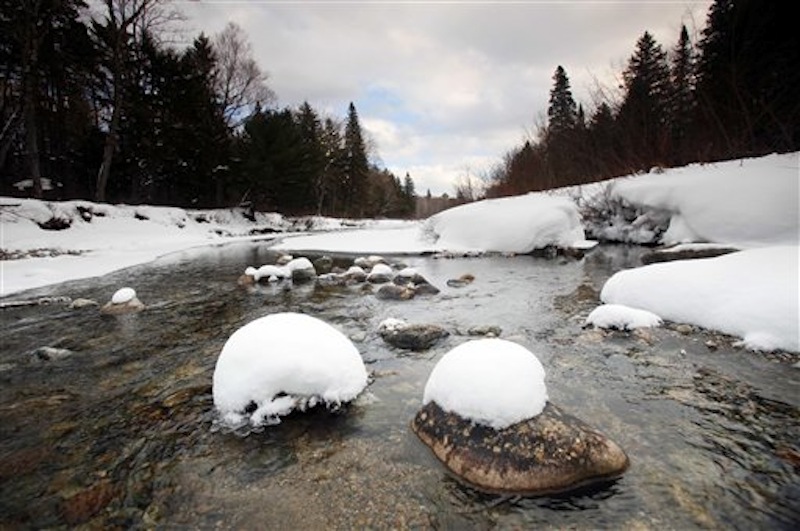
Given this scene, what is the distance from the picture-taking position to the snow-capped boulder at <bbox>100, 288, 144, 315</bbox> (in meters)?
5.98

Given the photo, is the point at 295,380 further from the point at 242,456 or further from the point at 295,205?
the point at 295,205

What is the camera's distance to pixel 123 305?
6082 mm

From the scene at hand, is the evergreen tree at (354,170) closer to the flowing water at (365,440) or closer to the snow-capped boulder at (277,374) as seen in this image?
the flowing water at (365,440)

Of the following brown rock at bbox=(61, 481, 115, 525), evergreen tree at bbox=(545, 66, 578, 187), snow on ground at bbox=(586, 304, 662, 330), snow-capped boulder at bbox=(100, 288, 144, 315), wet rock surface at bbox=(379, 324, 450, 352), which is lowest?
brown rock at bbox=(61, 481, 115, 525)

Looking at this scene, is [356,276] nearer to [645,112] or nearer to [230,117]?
[645,112]

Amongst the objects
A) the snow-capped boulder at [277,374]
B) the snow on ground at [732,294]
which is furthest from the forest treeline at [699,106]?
the snow-capped boulder at [277,374]

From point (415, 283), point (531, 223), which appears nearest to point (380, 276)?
point (415, 283)

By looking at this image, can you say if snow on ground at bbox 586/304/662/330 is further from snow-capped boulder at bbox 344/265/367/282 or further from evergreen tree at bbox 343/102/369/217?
evergreen tree at bbox 343/102/369/217

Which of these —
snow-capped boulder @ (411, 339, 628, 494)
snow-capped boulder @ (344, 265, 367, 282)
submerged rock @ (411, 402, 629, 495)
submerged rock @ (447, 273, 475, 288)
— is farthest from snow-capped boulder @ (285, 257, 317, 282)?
submerged rock @ (411, 402, 629, 495)

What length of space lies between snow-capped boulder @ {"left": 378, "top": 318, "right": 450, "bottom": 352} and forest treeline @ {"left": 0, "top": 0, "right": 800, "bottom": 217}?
37.6ft

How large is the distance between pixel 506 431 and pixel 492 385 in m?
0.27

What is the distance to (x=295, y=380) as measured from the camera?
298 cm

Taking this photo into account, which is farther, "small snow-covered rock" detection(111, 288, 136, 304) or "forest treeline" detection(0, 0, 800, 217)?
"forest treeline" detection(0, 0, 800, 217)

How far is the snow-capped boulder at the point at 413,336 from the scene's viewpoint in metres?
4.55
